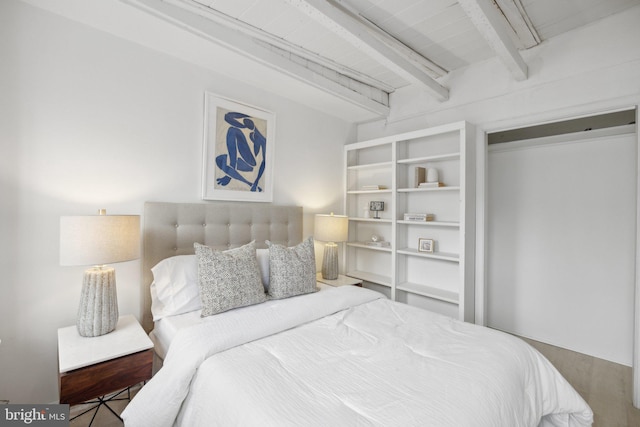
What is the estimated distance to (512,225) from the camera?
3135 millimetres

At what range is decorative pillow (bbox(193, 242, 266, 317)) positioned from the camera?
1854mm

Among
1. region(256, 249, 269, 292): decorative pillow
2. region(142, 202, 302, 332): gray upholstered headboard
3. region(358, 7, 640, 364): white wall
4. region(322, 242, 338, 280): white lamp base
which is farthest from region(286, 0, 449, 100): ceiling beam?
region(322, 242, 338, 280): white lamp base

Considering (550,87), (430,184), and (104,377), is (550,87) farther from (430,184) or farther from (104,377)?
(104,377)

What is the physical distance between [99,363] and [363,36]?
2.40 m

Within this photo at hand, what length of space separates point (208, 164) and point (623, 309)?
365cm

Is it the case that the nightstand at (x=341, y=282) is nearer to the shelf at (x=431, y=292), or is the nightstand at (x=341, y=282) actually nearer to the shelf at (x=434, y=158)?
the shelf at (x=431, y=292)

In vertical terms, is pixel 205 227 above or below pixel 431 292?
above

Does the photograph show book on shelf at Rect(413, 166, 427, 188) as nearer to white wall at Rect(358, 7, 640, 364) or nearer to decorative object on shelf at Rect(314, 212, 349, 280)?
white wall at Rect(358, 7, 640, 364)

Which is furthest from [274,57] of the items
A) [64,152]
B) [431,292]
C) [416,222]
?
[431,292]

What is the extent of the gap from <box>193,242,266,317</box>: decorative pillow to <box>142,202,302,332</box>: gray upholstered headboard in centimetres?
35

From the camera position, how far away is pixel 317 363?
4.36 feet

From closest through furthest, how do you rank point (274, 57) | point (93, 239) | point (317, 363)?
1. point (317, 363)
2. point (93, 239)
3. point (274, 57)

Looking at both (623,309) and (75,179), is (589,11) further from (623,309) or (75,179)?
(75,179)

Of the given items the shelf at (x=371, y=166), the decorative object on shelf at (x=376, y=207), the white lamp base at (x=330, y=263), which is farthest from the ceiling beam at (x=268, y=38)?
the white lamp base at (x=330, y=263)
